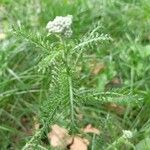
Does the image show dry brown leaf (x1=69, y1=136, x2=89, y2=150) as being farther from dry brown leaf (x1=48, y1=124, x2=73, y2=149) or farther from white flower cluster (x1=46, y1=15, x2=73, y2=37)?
white flower cluster (x1=46, y1=15, x2=73, y2=37)

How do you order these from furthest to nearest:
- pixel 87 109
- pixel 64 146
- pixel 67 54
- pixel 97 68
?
pixel 97 68 → pixel 87 109 → pixel 64 146 → pixel 67 54

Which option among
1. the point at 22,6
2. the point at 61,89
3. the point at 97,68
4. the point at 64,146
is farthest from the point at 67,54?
the point at 22,6

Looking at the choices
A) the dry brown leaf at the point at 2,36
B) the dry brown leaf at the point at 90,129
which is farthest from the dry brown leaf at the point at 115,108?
the dry brown leaf at the point at 2,36

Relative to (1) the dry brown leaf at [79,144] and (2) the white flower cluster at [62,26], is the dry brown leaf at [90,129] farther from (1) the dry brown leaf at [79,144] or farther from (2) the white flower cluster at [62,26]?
(2) the white flower cluster at [62,26]

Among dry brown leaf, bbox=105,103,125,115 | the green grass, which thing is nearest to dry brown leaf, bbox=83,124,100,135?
the green grass

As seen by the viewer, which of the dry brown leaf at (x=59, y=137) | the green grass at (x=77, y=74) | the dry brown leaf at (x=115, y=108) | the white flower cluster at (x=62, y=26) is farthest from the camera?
the dry brown leaf at (x=115, y=108)

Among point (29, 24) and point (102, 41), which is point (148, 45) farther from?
A: point (102, 41)
